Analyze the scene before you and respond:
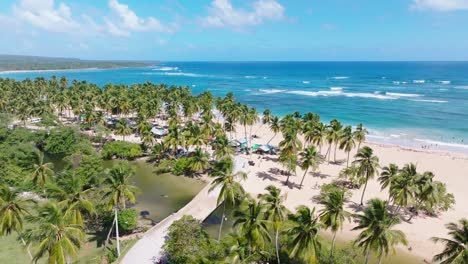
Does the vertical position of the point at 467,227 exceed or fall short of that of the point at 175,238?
it exceeds it

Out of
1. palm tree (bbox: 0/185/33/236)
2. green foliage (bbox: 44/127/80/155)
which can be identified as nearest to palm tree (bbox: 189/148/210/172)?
green foliage (bbox: 44/127/80/155)

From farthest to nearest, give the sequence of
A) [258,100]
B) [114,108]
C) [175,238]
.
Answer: [258,100] → [114,108] → [175,238]

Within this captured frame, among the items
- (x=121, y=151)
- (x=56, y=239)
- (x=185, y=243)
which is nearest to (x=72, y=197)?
(x=56, y=239)

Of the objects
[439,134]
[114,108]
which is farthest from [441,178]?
[114,108]

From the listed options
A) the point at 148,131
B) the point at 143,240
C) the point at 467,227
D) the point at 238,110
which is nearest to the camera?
the point at 467,227

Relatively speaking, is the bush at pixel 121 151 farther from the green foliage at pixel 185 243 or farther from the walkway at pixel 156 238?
the green foliage at pixel 185 243

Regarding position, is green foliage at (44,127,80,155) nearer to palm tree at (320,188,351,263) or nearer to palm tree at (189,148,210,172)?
palm tree at (189,148,210,172)

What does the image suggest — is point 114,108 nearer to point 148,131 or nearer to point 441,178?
point 148,131
